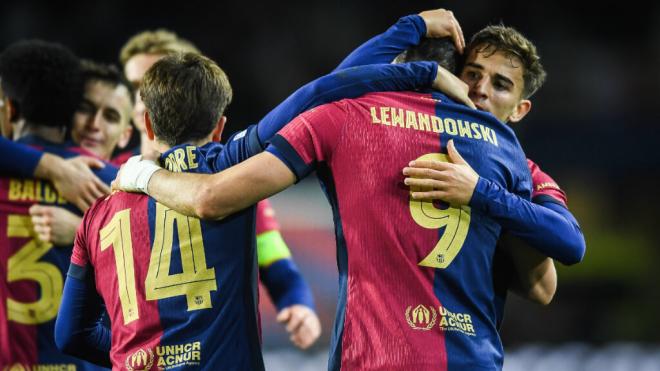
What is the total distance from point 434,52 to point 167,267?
1.38m

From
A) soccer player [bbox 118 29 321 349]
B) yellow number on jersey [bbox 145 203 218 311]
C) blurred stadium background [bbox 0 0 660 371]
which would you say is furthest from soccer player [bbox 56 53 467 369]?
blurred stadium background [bbox 0 0 660 371]

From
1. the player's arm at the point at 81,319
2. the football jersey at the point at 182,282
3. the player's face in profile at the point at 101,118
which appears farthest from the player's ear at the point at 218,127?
the player's face in profile at the point at 101,118

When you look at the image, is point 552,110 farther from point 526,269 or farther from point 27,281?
point 27,281

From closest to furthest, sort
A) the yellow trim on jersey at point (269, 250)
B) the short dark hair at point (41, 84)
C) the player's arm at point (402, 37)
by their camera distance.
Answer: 1. the player's arm at point (402, 37)
2. the short dark hair at point (41, 84)
3. the yellow trim on jersey at point (269, 250)

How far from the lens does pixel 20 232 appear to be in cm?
398

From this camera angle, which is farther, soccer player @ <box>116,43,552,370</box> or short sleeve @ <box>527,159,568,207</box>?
short sleeve @ <box>527,159,568,207</box>

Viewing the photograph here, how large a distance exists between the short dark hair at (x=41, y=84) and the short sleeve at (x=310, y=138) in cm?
155

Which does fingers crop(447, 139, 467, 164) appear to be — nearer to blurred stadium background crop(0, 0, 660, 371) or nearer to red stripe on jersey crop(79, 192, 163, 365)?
red stripe on jersey crop(79, 192, 163, 365)

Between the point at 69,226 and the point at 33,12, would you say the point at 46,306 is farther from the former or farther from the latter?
the point at 33,12

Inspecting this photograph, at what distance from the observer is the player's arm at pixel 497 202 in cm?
310

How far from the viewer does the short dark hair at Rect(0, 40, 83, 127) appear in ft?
13.7

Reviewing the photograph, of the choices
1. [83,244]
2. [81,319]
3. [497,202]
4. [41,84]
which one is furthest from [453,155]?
[41,84]

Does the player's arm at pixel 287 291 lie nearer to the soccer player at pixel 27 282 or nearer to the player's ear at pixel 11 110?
the soccer player at pixel 27 282

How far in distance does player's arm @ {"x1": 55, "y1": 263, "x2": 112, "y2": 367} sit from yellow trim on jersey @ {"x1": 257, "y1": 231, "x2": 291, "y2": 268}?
1.34m
